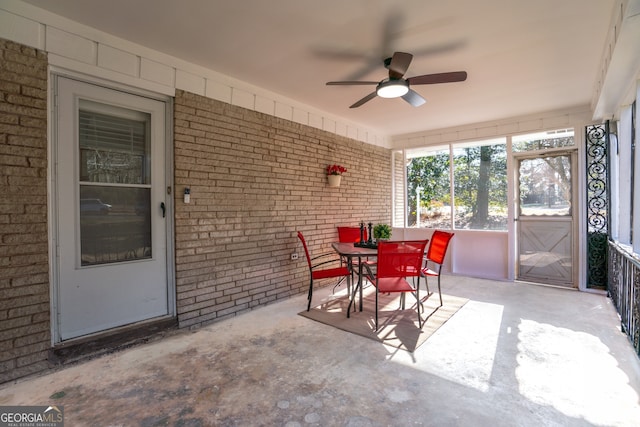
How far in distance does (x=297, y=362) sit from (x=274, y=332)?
67cm

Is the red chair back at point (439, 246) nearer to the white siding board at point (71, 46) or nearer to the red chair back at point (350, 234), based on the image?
the red chair back at point (350, 234)

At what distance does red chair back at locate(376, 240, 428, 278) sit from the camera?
3029mm

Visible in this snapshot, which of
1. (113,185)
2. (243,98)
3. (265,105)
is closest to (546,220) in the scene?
(265,105)

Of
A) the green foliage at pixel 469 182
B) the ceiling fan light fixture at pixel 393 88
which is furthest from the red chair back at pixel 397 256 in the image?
the green foliage at pixel 469 182

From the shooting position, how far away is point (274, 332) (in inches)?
122

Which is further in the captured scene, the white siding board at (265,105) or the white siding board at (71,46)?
the white siding board at (265,105)

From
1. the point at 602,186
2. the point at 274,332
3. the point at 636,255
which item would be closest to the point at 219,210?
the point at 274,332

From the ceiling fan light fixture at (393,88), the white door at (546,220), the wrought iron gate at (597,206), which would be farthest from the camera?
the white door at (546,220)

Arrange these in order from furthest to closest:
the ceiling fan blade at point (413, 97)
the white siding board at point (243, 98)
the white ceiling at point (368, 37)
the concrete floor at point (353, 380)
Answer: the white siding board at point (243, 98), the ceiling fan blade at point (413, 97), the white ceiling at point (368, 37), the concrete floor at point (353, 380)

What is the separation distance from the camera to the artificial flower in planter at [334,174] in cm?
487

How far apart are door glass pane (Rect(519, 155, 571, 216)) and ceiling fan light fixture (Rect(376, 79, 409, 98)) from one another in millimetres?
3392

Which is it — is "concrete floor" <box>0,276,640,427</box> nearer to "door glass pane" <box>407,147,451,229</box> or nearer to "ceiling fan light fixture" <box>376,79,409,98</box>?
"ceiling fan light fixture" <box>376,79,409,98</box>

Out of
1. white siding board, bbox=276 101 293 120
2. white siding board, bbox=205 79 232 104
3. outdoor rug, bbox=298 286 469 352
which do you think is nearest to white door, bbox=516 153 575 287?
outdoor rug, bbox=298 286 469 352

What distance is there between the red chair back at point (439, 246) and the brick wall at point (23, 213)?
12.9 feet
